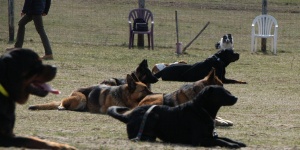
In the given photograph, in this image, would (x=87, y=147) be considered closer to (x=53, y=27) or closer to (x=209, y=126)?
(x=209, y=126)

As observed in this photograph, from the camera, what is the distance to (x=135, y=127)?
29.1ft

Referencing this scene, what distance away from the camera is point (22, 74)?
7.32 meters

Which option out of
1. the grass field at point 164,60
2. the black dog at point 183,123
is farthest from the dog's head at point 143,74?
the black dog at point 183,123

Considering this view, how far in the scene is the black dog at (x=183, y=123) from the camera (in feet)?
28.8

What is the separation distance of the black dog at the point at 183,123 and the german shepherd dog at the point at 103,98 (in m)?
2.42

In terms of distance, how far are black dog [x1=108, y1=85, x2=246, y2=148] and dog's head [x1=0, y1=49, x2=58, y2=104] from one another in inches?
62.0

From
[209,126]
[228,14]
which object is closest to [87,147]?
[209,126]

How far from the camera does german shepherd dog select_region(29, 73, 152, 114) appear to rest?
11.4 metres

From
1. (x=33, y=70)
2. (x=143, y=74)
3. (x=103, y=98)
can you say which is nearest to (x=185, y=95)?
(x=103, y=98)

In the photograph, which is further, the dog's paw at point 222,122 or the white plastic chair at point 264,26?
the white plastic chair at point 264,26

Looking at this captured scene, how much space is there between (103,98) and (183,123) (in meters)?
3.00

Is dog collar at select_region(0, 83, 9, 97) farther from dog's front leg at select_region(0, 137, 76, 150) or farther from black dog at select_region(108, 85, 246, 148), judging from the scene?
black dog at select_region(108, 85, 246, 148)

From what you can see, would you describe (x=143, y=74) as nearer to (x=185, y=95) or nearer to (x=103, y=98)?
(x=103, y=98)

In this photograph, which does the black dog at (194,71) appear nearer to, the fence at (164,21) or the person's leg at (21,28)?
the person's leg at (21,28)
